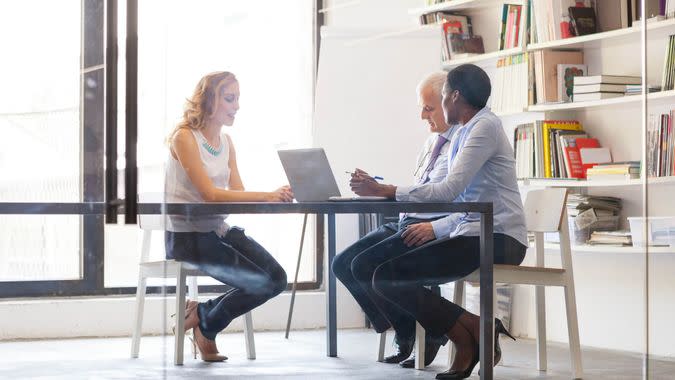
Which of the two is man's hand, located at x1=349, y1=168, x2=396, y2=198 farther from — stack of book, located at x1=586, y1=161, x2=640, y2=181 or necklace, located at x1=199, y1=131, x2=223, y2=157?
stack of book, located at x1=586, y1=161, x2=640, y2=181

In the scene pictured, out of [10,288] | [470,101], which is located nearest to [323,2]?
[470,101]

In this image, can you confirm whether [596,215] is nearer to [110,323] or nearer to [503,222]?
[503,222]

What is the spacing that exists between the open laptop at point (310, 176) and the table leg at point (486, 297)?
0.33 meters

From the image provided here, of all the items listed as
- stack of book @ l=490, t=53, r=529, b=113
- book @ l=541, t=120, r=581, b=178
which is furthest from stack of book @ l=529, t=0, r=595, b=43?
book @ l=541, t=120, r=581, b=178

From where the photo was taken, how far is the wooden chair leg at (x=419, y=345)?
3414mm

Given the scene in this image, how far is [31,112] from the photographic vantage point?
2.97 meters

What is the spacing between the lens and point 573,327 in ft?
11.4

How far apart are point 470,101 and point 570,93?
737 millimetres

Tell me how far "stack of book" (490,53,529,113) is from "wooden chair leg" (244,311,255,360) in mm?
1267

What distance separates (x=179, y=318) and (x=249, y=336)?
24cm

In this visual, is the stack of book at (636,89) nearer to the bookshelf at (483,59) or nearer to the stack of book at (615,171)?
the stack of book at (615,171)

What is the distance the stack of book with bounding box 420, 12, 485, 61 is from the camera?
3.74m

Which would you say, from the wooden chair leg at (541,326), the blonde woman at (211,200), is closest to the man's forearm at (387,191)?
the blonde woman at (211,200)

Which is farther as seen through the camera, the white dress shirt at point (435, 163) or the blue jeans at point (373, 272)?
the white dress shirt at point (435, 163)
